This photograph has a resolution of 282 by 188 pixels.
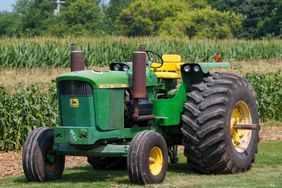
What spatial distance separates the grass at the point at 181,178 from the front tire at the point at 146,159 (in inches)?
6.4

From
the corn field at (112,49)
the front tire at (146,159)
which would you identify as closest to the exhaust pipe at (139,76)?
the front tire at (146,159)

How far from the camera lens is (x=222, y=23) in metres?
87.1

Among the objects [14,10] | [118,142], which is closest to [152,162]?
[118,142]

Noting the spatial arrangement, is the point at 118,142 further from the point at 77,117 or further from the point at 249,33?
the point at 249,33

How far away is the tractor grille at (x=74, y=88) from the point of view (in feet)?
37.9

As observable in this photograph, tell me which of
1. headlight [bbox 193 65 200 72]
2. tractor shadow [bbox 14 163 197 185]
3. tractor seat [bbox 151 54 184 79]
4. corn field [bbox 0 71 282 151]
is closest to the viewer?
tractor shadow [bbox 14 163 197 185]

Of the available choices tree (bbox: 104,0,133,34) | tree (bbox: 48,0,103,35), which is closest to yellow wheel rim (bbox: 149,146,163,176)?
tree (bbox: 48,0,103,35)

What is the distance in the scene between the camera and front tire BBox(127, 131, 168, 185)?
11.2 m

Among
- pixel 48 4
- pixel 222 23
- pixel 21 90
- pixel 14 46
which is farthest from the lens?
pixel 48 4

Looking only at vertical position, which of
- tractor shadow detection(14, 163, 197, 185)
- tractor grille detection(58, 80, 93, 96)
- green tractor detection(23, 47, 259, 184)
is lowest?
→ tractor shadow detection(14, 163, 197, 185)

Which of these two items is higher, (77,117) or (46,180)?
(77,117)

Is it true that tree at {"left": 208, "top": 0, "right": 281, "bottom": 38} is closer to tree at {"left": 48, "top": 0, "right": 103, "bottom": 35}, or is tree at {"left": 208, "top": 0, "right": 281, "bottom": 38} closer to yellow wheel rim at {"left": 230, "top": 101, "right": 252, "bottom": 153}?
tree at {"left": 48, "top": 0, "right": 103, "bottom": 35}

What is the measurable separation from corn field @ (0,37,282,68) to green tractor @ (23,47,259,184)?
16.6 metres

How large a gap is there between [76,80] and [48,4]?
85599 millimetres
